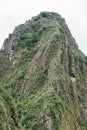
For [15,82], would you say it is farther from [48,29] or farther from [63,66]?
[48,29]

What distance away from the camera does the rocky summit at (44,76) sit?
11988cm

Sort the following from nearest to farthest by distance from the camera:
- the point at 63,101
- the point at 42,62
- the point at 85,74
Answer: the point at 63,101 → the point at 42,62 → the point at 85,74

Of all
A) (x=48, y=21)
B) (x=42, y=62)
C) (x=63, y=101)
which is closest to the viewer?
(x=63, y=101)

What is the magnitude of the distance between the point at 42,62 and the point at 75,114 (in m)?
18.5

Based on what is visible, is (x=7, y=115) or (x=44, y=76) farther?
(x=44, y=76)

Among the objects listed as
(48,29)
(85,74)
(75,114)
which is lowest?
(75,114)

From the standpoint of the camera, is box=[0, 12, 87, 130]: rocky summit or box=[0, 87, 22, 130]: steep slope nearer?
box=[0, 87, 22, 130]: steep slope

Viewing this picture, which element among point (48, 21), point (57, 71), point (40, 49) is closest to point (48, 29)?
point (48, 21)

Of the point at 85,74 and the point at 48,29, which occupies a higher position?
the point at 48,29

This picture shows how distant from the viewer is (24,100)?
13088 centimetres

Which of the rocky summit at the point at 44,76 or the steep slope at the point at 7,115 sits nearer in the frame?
the steep slope at the point at 7,115

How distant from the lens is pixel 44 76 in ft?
440

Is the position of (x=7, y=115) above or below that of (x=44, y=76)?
below

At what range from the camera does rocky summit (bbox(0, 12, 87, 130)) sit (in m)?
120
